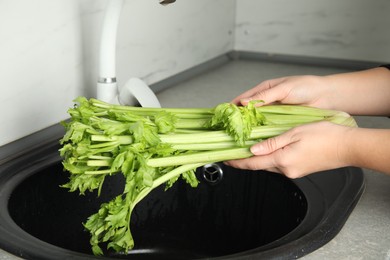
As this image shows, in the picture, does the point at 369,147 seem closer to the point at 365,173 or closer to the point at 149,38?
the point at 365,173

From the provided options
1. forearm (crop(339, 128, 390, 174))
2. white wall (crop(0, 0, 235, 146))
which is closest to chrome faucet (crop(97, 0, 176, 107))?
white wall (crop(0, 0, 235, 146))

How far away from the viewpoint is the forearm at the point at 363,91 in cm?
146

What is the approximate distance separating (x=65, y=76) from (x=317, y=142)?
69 cm

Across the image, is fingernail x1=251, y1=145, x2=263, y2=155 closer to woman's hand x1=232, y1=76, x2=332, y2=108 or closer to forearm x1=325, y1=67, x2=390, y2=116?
woman's hand x1=232, y1=76, x2=332, y2=108

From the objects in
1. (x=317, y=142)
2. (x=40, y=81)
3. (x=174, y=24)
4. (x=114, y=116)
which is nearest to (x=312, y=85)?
(x=317, y=142)

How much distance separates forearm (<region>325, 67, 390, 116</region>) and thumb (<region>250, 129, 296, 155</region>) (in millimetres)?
315

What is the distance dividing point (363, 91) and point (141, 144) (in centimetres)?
65

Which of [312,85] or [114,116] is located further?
[312,85]

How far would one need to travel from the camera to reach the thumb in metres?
1.18

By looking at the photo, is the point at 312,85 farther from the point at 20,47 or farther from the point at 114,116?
the point at 20,47

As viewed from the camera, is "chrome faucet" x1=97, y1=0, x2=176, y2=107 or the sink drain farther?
the sink drain

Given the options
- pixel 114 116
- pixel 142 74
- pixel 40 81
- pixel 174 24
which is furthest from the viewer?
pixel 174 24

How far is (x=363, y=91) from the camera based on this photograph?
147 cm

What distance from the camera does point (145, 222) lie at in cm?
155
